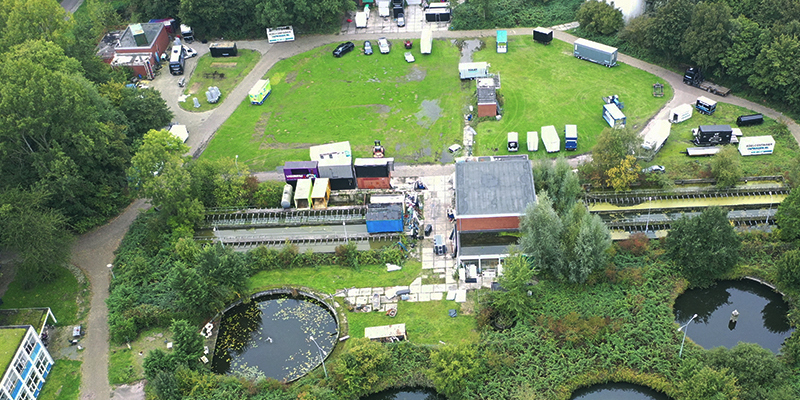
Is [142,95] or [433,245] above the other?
[142,95]

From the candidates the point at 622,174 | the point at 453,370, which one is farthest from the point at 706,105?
the point at 453,370

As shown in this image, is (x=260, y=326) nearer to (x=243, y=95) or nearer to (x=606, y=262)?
(x=606, y=262)

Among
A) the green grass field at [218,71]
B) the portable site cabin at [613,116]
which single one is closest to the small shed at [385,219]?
the portable site cabin at [613,116]

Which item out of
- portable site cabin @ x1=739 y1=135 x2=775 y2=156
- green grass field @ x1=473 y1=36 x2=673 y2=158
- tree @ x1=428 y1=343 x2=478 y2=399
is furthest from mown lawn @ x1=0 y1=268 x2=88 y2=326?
portable site cabin @ x1=739 y1=135 x2=775 y2=156

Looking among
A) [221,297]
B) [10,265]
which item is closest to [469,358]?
[221,297]

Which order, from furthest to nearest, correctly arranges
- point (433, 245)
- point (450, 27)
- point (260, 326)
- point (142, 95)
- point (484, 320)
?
point (450, 27)
point (142, 95)
point (433, 245)
point (260, 326)
point (484, 320)

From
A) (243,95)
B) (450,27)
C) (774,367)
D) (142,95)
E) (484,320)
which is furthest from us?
(450,27)

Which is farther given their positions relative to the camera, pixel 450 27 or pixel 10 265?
pixel 450 27

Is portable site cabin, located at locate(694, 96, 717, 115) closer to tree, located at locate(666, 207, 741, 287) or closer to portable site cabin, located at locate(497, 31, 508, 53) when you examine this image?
tree, located at locate(666, 207, 741, 287)
